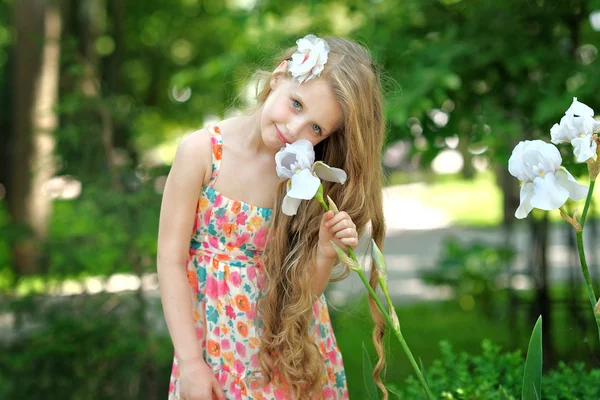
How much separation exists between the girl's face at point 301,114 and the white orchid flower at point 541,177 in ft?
1.75

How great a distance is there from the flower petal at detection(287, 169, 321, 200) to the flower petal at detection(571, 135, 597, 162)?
47 centimetres

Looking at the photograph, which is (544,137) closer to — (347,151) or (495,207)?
(347,151)

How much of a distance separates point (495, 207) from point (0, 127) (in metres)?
9.54

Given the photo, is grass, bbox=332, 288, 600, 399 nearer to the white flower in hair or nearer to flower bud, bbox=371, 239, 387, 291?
the white flower in hair

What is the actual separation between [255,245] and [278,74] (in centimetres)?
44

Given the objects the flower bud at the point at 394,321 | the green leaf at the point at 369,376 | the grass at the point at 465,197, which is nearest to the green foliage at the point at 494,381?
the green leaf at the point at 369,376

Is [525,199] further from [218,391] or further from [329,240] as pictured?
[218,391]

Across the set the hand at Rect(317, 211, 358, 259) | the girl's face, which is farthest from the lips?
the hand at Rect(317, 211, 358, 259)

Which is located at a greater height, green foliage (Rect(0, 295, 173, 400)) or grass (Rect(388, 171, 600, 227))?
green foliage (Rect(0, 295, 173, 400))

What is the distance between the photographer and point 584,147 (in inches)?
57.2

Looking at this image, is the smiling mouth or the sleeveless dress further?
the sleeveless dress

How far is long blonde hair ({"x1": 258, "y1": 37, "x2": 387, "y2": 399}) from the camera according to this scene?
78.1 inches

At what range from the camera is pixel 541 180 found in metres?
1.44

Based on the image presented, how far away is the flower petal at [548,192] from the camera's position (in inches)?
56.1
